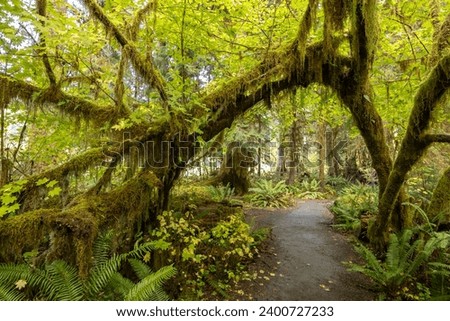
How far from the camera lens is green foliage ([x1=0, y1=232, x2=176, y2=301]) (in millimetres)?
3398

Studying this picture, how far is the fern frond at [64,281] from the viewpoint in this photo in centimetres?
338

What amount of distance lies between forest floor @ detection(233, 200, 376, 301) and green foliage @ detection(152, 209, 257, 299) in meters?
0.37

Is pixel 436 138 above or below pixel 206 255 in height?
above

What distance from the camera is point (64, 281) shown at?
3.39m

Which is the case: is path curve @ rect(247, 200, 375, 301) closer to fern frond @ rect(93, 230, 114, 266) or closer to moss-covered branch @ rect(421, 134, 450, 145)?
fern frond @ rect(93, 230, 114, 266)

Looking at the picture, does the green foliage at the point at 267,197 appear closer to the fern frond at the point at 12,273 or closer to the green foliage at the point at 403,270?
the green foliage at the point at 403,270

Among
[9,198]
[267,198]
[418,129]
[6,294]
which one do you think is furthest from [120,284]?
[267,198]

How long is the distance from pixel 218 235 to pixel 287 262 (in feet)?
5.66

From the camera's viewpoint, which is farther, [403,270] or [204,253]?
[204,253]

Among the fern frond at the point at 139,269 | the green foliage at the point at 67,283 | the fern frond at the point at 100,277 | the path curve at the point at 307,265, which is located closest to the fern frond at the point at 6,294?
the green foliage at the point at 67,283

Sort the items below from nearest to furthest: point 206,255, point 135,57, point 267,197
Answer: point 135,57, point 206,255, point 267,197

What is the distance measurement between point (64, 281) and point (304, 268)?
457 centimetres

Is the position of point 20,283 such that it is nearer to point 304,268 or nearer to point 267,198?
point 304,268

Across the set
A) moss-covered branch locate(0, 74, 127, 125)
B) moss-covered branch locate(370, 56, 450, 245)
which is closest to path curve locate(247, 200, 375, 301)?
moss-covered branch locate(370, 56, 450, 245)
